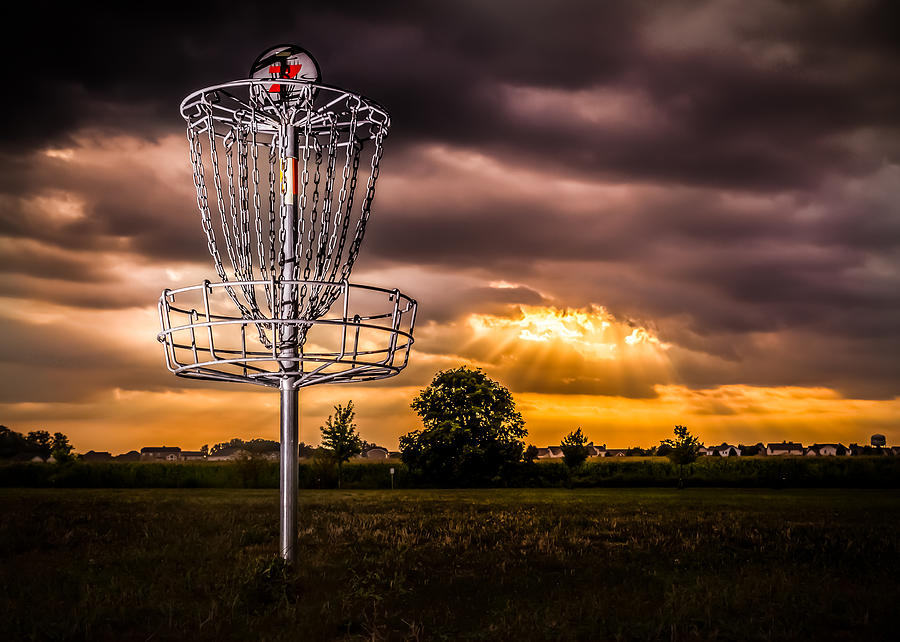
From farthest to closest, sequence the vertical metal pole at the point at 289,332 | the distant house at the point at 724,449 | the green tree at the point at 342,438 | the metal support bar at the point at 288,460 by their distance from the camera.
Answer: the distant house at the point at 724,449, the green tree at the point at 342,438, the metal support bar at the point at 288,460, the vertical metal pole at the point at 289,332

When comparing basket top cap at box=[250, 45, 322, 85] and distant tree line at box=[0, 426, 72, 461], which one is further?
distant tree line at box=[0, 426, 72, 461]

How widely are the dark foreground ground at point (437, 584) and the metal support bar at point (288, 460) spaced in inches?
12.6

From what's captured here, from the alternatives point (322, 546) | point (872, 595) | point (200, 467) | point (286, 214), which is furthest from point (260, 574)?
point (200, 467)

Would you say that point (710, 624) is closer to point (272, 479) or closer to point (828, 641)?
point (828, 641)

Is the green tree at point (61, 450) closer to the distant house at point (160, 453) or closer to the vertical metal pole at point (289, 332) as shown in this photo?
the distant house at point (160, 453)

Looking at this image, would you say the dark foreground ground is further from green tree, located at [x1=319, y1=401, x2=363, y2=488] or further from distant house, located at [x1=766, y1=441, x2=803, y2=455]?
distant house, located at [x1=766, y1=441, x2=803, y2=455]

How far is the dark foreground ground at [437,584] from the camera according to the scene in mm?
5211

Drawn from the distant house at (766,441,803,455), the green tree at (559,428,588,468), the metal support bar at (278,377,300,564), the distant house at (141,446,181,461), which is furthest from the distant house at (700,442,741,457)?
the metal support bar at (278,377,300,564)

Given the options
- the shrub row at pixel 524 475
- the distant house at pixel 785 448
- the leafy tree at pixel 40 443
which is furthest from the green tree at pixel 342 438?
the distant house at pixel 785 448

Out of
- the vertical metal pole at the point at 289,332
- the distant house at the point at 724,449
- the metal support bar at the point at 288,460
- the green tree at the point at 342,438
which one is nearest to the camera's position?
the vertical metal pole at the point at 289,332

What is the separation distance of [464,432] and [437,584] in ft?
131

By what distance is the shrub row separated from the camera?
46969 mm

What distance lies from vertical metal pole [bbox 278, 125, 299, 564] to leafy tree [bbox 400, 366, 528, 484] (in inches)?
1573

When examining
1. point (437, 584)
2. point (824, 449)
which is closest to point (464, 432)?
point (437, 584)
